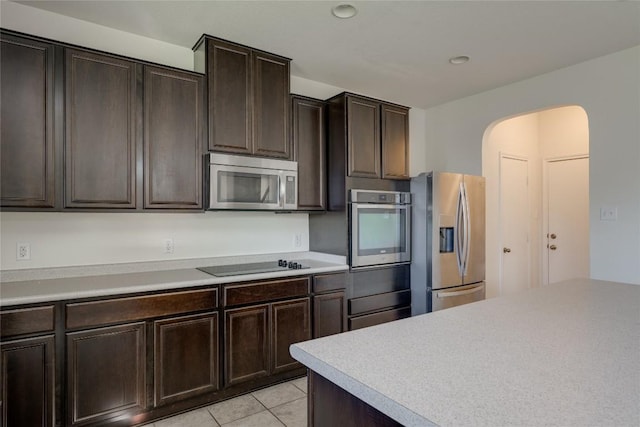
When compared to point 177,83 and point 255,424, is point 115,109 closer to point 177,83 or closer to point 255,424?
point 177,83

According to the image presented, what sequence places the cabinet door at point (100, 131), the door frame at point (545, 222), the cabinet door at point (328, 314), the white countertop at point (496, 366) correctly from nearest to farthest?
the white countertop at point (496, 366) → the cabinet door at point (100, 131) → the cabinet door at point (328, 314) → the door frame at point (545, 222)

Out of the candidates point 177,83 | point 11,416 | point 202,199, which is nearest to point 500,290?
point 202,199

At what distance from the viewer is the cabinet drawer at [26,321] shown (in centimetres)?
187

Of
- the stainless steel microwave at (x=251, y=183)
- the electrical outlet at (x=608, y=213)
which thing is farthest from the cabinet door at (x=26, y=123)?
the electrical outlet at (x=608, y=213)

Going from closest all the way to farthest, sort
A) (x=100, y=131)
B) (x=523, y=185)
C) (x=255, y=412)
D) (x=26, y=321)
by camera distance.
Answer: (x=26, y=321), (x=100, y=131), (x=255, y=412), (x=523, y=185)

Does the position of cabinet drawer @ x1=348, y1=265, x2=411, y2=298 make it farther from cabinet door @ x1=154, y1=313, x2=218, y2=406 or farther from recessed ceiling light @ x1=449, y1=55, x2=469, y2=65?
recessed ceiling light @ x1=449, y1=55, x2=469, y2=65

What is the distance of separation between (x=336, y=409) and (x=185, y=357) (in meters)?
1.66

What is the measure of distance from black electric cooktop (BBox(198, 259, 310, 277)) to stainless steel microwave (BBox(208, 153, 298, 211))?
49 centimetres

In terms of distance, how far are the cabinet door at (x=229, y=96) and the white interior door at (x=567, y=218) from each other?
13.4ft

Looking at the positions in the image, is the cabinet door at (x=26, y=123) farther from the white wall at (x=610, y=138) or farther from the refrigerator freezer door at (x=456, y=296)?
the white wall at (x=610, y=138)

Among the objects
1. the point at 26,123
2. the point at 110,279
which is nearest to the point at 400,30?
the point at 26,123

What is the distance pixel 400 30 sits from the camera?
8.73ft

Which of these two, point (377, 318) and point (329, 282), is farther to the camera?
point (377, 318)

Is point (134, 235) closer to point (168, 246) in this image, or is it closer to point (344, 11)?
point (168, 246)
